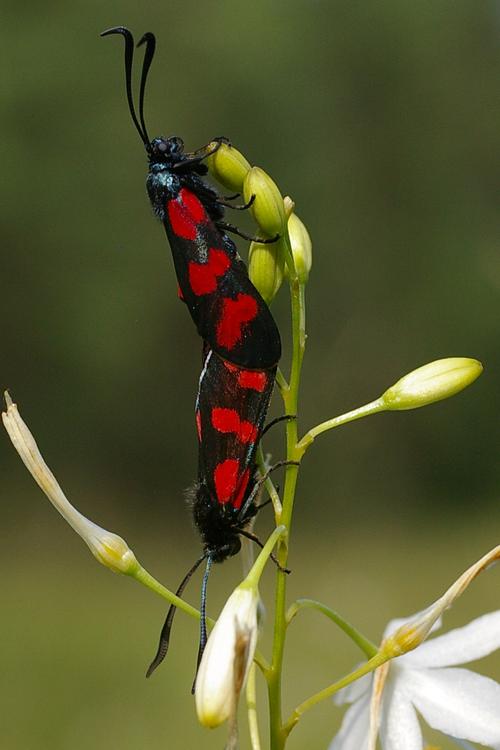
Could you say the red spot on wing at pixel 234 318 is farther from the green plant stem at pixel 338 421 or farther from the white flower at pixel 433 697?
the white flower at pixel 433 697

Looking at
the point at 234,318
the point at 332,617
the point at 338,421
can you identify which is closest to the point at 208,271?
the point at 234,318

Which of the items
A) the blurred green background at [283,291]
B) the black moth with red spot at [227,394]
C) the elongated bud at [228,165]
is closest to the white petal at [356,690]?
the black moth with red spot at [227,394]

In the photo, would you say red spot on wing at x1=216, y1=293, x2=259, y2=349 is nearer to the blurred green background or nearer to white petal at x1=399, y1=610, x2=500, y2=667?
white petal at x1=399, y1=610, x2=500, y2=667

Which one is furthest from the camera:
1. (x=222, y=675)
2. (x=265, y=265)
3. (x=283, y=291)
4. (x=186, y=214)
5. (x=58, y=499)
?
(x=283, y=291)

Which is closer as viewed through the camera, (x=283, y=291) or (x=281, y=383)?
(x=281, y=383)

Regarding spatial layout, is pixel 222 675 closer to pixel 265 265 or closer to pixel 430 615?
pixel 430 615

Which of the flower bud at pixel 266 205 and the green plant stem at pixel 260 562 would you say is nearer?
the green plant stem at pixel 260 562

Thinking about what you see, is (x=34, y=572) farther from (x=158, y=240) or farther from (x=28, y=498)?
(x=158, y=240)
